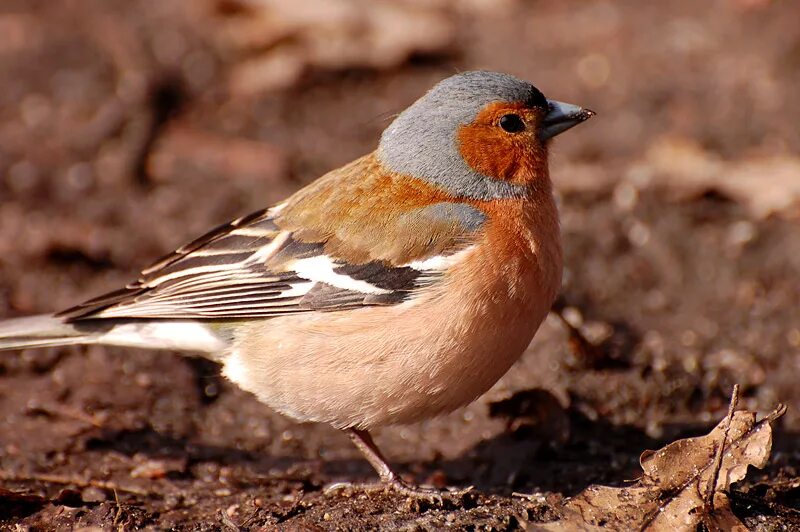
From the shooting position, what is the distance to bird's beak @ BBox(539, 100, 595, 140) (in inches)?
206

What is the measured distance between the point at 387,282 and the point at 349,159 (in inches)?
152

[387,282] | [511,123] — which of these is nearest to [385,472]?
[387,282]

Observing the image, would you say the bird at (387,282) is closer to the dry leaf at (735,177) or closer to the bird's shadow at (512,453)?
the bird's shadow at (512,453)

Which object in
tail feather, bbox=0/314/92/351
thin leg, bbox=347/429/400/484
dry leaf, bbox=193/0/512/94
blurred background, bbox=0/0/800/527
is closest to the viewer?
thin leg, bbox=347/429/400/484

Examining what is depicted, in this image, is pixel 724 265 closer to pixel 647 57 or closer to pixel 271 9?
pixel 647 57

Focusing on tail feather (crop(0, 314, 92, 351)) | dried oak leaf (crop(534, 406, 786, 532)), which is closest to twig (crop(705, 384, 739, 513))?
dried oak leaf (crop(534, 406, 786, 532))

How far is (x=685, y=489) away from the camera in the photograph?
13.8ft

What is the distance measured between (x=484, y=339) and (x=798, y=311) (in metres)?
3.22

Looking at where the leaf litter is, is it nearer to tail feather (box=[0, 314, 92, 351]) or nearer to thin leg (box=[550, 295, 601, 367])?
thin leg (box=[550, 295, 601, 367])

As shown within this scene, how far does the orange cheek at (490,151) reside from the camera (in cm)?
512

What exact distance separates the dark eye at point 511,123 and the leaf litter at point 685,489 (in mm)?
1782

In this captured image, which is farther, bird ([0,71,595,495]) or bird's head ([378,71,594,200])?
bird's head ([378,71,594,200])

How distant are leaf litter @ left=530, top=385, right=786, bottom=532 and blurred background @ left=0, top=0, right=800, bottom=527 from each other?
0.23m

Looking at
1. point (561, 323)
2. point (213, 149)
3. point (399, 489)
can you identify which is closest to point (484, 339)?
point (399, 489)
